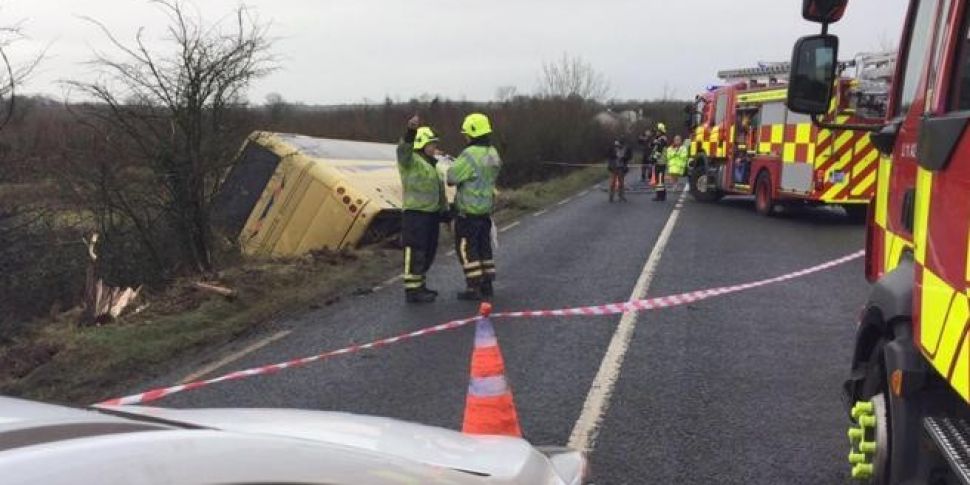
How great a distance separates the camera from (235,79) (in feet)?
43.1

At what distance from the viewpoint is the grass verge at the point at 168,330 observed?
6.60 meters

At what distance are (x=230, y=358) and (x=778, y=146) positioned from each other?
44.5 ft

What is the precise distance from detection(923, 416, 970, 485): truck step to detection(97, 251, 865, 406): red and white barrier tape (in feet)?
13.8

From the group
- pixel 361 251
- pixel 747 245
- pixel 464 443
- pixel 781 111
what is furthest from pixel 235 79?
pixel 464 443

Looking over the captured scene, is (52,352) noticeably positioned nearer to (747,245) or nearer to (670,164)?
(747,245)

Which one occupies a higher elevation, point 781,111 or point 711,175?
point 781,111

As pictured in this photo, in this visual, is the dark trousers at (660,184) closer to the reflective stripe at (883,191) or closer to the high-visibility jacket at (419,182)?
the high-visibility jacket at (419,182)

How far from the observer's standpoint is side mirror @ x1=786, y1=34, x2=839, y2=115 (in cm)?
404

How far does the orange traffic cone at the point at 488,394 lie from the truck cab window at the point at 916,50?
6.57 ft

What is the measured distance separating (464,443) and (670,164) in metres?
24.1

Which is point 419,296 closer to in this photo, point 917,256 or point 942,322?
point 917,256

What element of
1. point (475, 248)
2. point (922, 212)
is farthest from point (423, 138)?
point (922, 212)

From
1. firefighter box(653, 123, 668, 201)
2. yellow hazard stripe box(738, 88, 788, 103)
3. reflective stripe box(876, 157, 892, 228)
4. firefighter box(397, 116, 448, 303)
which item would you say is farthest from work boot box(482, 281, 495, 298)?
firefighter box(653, 123, 668, 201)

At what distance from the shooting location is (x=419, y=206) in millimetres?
9328
